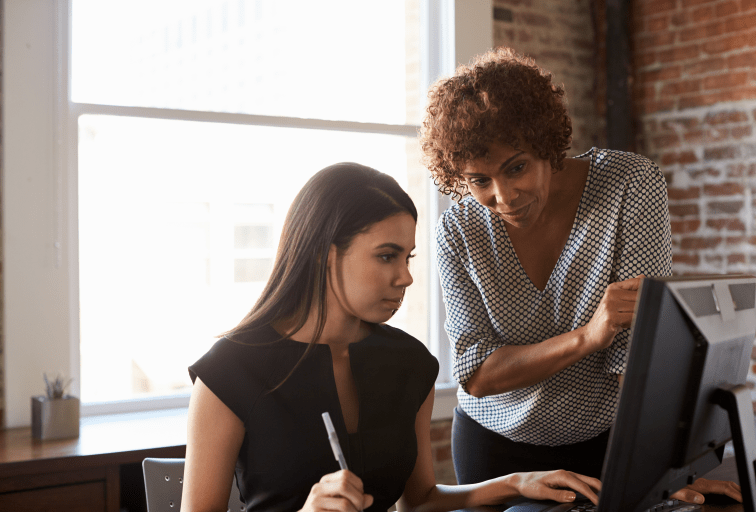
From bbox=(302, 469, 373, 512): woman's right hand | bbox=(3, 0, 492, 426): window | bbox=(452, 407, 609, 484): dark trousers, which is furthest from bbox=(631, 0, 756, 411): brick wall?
bbox=(302, 469, 373, 512): woman's right hand

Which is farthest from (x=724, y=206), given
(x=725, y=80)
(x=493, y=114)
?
(x=493, y=114)

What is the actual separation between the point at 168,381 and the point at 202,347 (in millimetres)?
183

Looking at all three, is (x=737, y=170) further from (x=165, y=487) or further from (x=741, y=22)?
(x=165, y=487)

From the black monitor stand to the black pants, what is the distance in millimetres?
605

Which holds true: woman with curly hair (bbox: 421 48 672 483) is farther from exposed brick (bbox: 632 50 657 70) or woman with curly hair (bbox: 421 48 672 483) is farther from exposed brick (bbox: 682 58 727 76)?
exposed brick (bbox: 632 50 657 70)

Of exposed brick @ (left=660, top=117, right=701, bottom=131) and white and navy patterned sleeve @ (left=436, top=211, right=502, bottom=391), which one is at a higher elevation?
exposed brick @ (left=660, top=117, right=701, bottom=131)

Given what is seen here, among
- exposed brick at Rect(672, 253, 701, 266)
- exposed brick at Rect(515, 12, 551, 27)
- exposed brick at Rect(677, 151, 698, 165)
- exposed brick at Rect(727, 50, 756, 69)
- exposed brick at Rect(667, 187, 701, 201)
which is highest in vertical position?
exposed brick at Rect(515, 12, 551, 27)

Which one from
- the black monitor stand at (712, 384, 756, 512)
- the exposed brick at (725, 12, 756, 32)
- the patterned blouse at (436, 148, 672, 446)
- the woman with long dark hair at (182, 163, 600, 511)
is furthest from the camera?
the exposed brick at (725, 12, 756, 32)

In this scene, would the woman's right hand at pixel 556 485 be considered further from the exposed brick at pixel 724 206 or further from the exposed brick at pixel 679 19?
the exposed brick at pixel 679 19

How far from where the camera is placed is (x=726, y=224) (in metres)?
3.16

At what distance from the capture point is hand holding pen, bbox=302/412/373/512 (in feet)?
3.47

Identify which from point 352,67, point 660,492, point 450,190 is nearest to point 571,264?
point 450,190

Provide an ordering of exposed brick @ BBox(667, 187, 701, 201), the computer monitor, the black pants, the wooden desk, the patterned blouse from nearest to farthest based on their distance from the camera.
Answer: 1. the computer monitor
2. the patterned blouse
3. the black pants
4. the wooden desk
5. exposed brick @ BBox(667, 187, 701, 201)

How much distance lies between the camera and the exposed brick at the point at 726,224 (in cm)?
311
